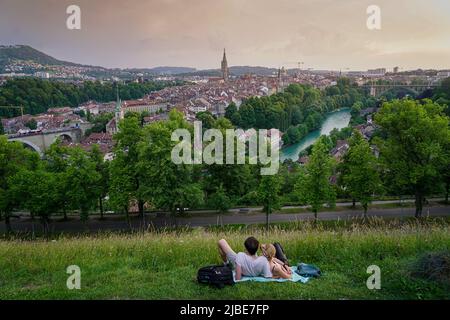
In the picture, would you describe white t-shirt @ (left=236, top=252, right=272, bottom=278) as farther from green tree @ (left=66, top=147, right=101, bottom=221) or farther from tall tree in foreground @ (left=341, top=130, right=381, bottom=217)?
green tree @ (left=66, top=147, right=101, bottom=221)

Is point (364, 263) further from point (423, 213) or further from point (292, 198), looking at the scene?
point (292, 198)

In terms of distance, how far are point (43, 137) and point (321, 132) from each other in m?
45.7

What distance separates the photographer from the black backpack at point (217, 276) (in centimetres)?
489

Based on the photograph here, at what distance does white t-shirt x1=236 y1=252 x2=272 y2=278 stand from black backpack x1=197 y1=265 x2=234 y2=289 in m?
0.22

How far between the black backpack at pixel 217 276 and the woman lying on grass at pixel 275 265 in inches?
23.6

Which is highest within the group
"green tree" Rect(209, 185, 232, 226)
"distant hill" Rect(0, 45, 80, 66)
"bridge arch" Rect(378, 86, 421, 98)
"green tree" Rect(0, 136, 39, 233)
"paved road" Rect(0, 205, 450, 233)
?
"distant hill" Rect(0, 45, 80, 66)

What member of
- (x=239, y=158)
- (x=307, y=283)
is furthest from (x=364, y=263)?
(x=239, y=158)

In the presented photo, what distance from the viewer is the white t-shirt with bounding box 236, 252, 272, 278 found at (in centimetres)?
511

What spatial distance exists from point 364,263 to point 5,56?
149m

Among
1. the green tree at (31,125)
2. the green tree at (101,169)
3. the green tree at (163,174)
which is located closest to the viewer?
the green tree at (163,174)

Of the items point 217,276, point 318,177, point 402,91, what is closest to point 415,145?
point 318,177

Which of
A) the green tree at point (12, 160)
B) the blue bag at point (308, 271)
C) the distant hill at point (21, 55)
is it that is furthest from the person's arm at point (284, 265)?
the distant hill at point (21, 55)

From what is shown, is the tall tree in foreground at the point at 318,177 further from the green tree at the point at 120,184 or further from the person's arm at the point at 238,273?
the person's arm at the point at 238,273

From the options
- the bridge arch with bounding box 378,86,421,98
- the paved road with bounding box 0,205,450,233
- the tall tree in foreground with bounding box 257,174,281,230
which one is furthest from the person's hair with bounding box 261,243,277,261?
the bridge arch with bounding box 378,86,421,98
